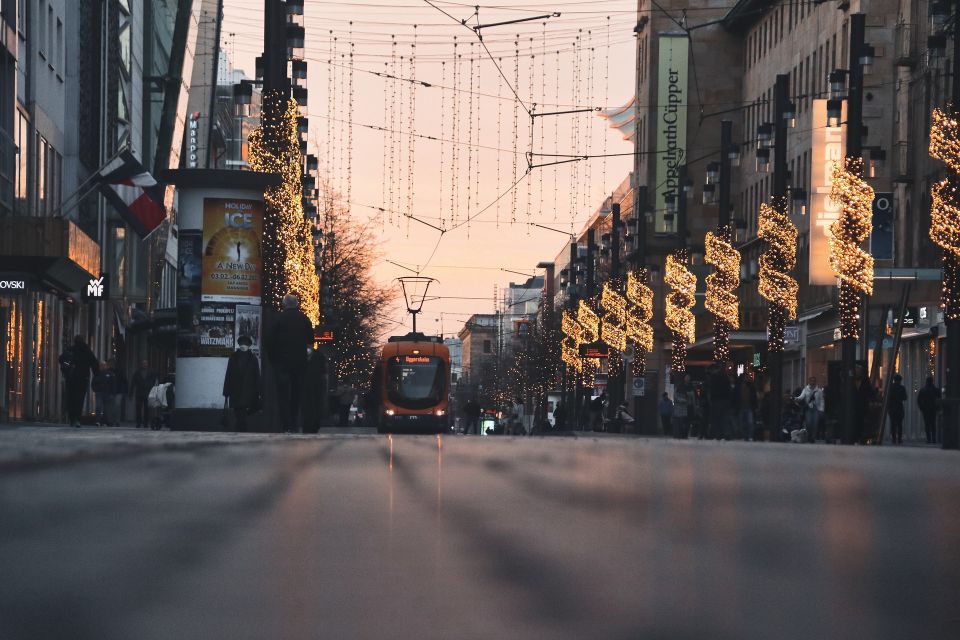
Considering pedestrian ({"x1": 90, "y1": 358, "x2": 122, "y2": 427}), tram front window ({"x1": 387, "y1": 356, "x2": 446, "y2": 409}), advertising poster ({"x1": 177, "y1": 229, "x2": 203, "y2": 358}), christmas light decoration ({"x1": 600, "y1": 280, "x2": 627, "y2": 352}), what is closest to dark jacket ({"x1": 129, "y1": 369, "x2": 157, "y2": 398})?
pedestrian ({"x1": 90, "y1": 358, "x2": 122, "y2": 427})

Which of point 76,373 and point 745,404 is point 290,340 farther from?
point 745,404

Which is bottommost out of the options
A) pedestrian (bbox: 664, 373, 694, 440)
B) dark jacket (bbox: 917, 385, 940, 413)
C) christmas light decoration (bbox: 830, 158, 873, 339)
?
pedestrian (bbox: 664, 373, 694, 440)

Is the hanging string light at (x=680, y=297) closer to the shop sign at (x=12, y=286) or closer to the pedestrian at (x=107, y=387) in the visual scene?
the pedestrian at (x=107, y=387)

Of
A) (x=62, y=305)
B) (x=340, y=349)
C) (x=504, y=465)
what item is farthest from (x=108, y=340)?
(x=504, y=465)

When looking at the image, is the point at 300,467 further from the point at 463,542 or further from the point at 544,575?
the point at 544,575

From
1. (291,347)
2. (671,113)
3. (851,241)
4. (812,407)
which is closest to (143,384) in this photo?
(812,407)

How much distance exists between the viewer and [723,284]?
2157 inches

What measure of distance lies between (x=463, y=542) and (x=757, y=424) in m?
43.2

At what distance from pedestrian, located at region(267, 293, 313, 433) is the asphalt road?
16441 mm

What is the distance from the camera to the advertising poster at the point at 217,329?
101 ft

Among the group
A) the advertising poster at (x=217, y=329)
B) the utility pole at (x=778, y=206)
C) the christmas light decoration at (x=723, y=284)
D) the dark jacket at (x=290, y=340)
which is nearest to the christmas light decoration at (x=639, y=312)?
the christmas light decoration at (x=723, y=284)

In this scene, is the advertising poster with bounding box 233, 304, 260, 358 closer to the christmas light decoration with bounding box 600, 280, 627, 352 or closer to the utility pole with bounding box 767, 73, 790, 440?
the utility pole with bounding box 767, 73, 790, 440

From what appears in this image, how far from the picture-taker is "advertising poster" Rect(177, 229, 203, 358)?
30.8 metres

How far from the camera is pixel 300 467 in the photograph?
21.8ft
